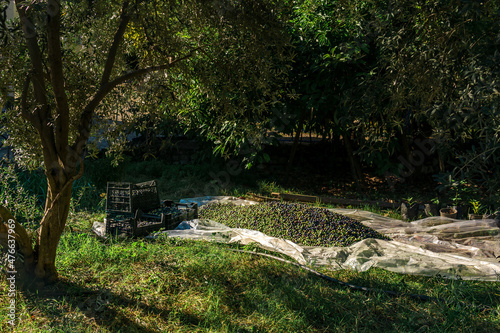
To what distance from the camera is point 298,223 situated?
17.5ft

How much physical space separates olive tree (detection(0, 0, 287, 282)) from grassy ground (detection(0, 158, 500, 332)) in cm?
43

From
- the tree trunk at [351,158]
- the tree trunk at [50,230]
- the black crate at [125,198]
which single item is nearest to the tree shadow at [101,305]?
the tree trunk at [50,230]

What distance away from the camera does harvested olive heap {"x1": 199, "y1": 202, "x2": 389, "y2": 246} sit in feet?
16.2

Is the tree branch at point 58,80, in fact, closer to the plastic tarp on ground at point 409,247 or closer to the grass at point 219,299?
the grass at point 219,299

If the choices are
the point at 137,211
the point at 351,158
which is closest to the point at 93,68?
the point at 137,211

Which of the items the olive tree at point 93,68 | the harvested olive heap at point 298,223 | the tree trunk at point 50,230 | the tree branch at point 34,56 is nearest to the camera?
the tree branch at point 34,56

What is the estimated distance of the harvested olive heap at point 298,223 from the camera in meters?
4.94

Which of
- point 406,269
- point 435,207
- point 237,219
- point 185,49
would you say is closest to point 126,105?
point 185,49

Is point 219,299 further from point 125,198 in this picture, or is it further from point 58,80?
point 125,198

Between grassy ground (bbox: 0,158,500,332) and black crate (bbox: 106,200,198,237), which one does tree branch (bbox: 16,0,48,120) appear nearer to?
grassy ground (bbox: 0,158,500,332)

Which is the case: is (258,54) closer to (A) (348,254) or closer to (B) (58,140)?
(B) (58,140)

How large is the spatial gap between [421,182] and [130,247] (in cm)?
768

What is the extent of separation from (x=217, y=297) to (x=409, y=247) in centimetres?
264

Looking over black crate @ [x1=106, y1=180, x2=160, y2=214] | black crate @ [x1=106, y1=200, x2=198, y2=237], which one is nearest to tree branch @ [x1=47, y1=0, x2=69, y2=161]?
black crate @ [x1=106, y1=200, x2=198, y2=237]
